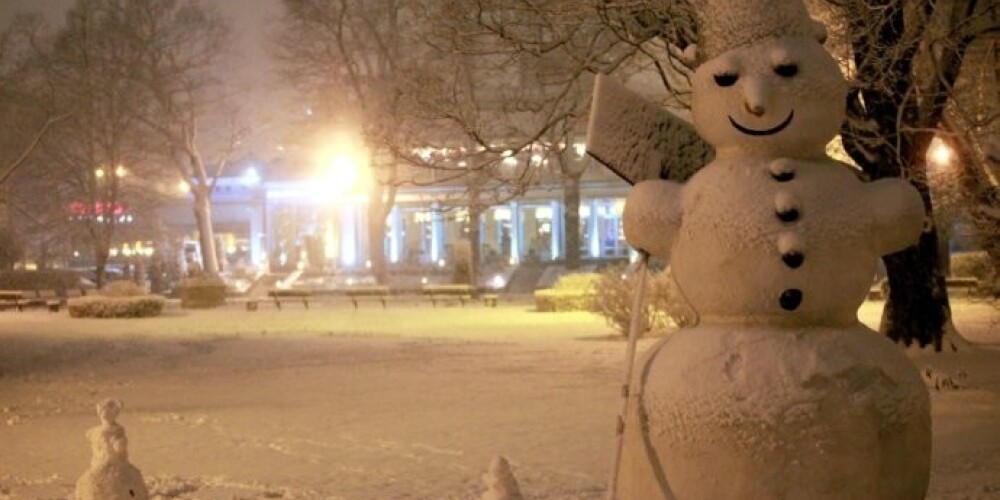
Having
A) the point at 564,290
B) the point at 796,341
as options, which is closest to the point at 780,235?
the point at 796,341

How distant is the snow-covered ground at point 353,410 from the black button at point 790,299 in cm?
370

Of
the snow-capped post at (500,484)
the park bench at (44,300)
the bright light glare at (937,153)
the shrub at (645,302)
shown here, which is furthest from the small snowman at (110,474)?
the park bench at (44,300)

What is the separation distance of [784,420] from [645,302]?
1637 cm

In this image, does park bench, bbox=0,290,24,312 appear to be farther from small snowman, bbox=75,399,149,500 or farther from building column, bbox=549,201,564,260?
small snowman, bbox=75,399,149,500

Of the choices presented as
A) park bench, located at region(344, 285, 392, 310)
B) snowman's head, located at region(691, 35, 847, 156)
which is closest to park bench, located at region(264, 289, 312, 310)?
park bench, located at region(344, 285, 392, 310)

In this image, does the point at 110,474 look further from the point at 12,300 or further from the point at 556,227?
the point at 556,227

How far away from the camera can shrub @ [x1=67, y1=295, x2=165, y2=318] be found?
3166 cm

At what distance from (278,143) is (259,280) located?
764cm

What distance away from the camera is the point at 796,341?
16.5ft

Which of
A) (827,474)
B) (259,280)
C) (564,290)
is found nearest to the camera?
(827,474)

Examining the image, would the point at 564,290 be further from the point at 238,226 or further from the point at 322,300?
the point at 238,226

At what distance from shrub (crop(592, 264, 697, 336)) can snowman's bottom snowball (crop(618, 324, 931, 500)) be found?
15.3 meters

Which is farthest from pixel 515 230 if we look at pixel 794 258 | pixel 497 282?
pixel 794 258

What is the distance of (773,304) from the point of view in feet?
16.6
